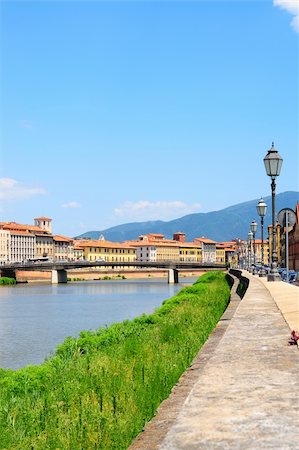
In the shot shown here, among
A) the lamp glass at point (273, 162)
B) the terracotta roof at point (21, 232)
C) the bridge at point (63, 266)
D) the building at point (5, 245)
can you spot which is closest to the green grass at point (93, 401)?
the lamp glass at point (273, 162)

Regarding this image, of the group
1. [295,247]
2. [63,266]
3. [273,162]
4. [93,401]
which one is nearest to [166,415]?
[93,401]

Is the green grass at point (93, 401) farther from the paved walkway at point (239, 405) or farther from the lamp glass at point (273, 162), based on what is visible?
the lamp glass at point (273, 162)

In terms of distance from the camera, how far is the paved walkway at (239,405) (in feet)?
11.7

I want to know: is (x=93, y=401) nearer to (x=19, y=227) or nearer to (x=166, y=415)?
(x=166, y=415)

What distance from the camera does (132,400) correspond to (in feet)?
21.5

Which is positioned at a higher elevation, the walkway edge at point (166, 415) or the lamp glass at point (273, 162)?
the lamp glass at point (273, 162)

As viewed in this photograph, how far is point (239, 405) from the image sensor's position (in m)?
4.34

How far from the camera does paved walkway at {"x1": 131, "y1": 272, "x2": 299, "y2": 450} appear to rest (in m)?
3.56

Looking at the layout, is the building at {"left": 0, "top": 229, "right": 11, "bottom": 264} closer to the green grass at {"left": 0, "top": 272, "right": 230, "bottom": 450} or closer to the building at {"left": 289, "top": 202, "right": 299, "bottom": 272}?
the building at {"left": 289, "top": 202, "right": 299, "bottom": 272}

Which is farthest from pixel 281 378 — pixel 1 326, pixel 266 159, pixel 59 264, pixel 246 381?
pixel 59 264

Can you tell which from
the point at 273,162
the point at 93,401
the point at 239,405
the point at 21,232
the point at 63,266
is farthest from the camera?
the point at 21,232

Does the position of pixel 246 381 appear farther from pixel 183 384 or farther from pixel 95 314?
pixel 95 314

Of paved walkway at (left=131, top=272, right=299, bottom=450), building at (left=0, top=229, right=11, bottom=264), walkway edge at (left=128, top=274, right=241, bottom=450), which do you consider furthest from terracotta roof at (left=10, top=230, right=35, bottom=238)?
paved walkway at (left=131, top=272, right=299, bottom=450)

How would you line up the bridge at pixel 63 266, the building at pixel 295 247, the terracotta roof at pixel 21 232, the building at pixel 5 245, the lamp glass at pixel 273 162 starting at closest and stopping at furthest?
the lamp glass at pixel 273 162 < the building at pixel 295 247 < the bridge at pixel 63 266 < the building at pixel 5 245 < the terracotta roof at pixel 21 232
